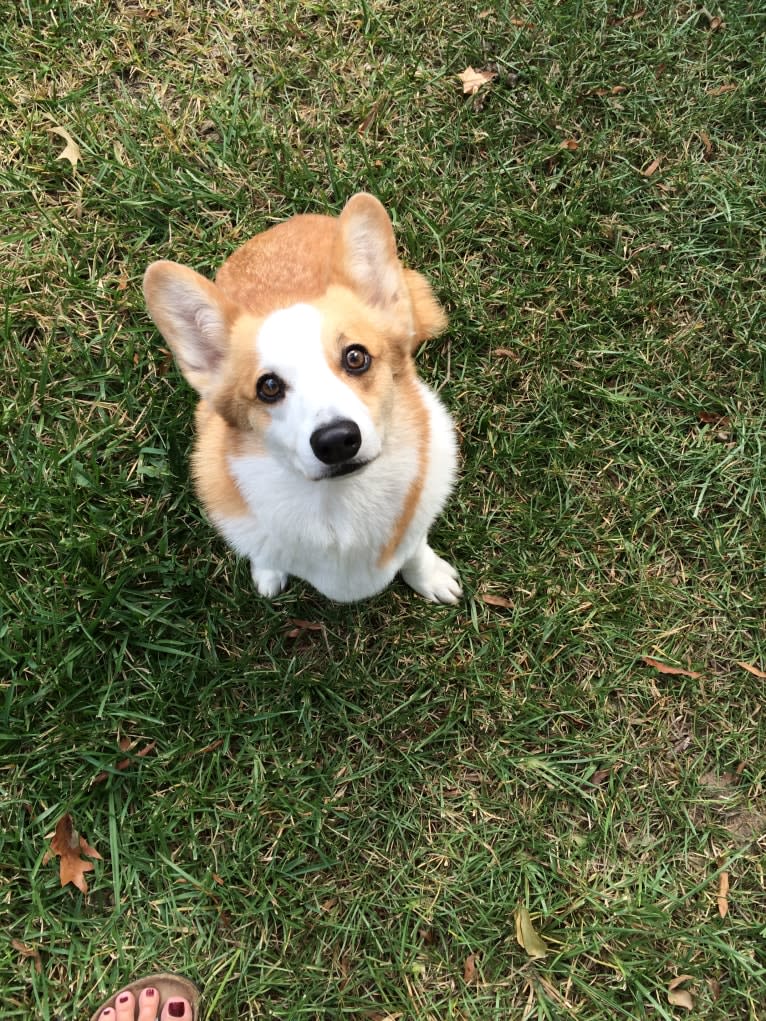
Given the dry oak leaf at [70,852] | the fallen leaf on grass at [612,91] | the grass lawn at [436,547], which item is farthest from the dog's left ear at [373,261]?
the dry oak leaf at [70,852]

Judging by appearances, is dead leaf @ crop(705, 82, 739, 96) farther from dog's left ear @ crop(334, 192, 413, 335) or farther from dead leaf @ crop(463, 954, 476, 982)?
dead leaf @ crop(463, 954, 476, 982)

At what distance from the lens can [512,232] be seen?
369 centimetres

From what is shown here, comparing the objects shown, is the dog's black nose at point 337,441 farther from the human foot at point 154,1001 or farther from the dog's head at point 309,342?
the human foot at point 154,1001

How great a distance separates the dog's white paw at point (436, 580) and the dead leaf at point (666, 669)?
37.8 inches

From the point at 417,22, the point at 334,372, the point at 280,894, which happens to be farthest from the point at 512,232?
the point at 280,894

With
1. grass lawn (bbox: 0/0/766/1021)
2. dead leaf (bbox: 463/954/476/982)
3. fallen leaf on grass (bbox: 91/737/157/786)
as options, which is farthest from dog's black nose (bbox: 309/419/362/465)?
dead leaf (bbox: 463/954/476/982)

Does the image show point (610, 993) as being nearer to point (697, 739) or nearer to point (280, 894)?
point (697, 739)

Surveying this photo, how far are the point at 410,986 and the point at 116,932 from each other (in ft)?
4.26

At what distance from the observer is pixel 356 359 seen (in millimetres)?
2262

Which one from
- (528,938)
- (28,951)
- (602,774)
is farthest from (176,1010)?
(602,774)


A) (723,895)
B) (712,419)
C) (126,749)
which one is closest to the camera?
(723,895)

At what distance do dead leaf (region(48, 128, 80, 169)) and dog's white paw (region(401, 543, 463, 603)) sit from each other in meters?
2.85

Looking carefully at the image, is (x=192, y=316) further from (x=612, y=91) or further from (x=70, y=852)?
(x=612, y=91)

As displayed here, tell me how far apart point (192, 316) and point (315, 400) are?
2.09ft
